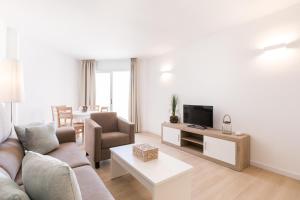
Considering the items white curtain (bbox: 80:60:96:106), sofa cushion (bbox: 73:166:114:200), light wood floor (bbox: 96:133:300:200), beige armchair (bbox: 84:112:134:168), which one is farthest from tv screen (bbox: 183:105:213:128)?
white curtain (bbox: 80:60:96:106)

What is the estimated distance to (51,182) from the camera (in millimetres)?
767

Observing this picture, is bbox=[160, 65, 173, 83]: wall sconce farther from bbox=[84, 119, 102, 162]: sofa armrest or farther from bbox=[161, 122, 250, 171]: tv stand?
bbox=[84, 119, 102, 162]: sofa armrest

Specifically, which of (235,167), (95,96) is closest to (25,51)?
(95,96)

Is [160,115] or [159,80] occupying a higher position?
[159,80]

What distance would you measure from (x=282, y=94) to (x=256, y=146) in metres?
0.95

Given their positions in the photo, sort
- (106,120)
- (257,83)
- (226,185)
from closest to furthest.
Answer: (226,185) → (257,83) → (106,120)

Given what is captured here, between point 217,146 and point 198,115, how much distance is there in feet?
2.57

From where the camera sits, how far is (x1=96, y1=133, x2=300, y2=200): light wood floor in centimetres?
198

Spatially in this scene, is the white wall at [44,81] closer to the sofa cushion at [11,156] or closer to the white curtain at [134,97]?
the white curtain at [134,97]

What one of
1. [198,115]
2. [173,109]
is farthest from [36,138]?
[173,109]

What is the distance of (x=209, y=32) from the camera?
3312 mm

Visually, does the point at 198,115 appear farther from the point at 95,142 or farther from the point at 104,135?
the point at 95,142

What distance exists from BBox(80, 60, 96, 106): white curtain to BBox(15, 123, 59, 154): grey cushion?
3418 mm

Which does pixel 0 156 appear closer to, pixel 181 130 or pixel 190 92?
pixel 181 130
